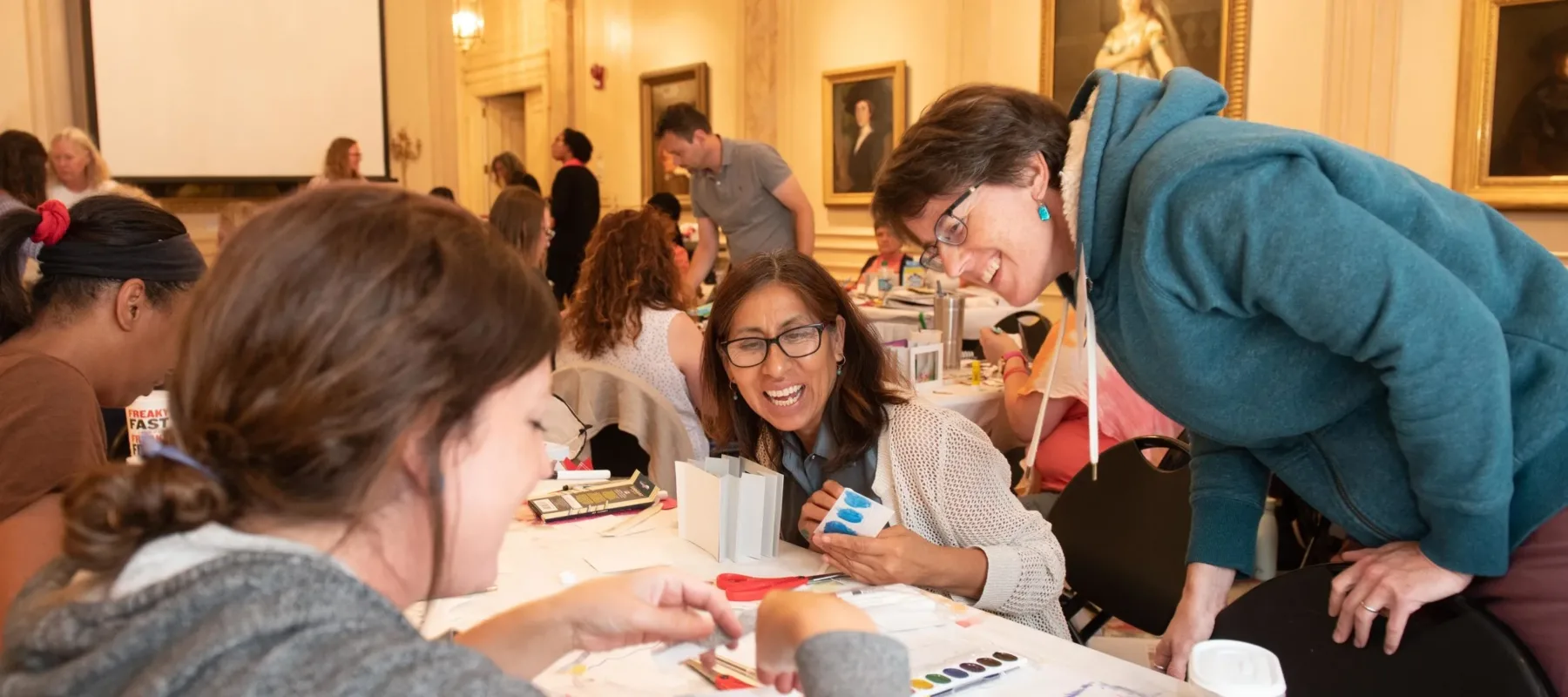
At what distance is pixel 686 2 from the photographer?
9617mm

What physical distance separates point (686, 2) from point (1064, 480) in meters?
7.28

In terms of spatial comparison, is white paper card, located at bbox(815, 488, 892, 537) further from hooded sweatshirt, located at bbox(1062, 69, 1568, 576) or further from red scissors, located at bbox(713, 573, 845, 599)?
hooded sweatshirt, located at bbox(1062, 69, 1568, 576)

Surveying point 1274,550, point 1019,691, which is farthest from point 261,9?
point 1019,691

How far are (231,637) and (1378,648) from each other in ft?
4.42

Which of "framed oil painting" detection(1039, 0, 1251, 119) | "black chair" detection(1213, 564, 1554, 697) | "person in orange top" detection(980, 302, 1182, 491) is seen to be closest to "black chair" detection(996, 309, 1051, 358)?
"person in orange top" detection(980, 302, 1182, 491)

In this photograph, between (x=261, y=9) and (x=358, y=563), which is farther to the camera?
(x=261, y=9)

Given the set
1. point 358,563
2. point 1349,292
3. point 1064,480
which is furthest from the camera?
point 1064,480

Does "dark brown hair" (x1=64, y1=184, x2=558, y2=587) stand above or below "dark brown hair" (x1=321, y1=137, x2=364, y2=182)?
below

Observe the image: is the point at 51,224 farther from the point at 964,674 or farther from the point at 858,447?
the point at 964,674

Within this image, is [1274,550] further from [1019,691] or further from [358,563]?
[358,563]

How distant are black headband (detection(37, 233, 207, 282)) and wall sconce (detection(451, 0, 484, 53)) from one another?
32.1 ft

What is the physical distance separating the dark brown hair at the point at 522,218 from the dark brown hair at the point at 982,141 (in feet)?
11.3

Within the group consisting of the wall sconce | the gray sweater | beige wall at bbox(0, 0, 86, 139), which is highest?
the wall sconce

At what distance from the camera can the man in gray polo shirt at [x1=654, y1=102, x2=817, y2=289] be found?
605 cm
